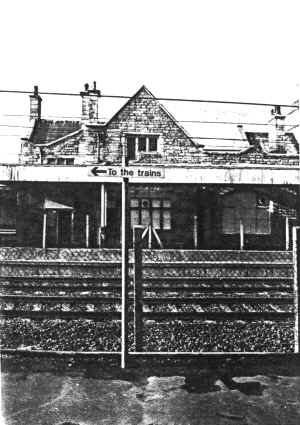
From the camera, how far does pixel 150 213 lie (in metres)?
16.7

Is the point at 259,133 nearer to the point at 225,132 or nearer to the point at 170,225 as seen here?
the point at 225,132

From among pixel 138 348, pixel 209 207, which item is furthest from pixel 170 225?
pixel 138 348

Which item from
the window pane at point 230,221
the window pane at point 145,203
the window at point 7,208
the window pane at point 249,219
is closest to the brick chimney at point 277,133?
the window pane at point 249,219

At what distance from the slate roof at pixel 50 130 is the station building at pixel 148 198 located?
6.2 inches

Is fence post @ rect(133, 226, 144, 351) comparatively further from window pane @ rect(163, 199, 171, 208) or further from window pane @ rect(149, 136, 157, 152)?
window pane @ rect(149, 136, 157, 152)

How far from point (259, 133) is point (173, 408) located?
74.6 ft

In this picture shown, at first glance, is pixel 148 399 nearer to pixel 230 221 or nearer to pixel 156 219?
pixel 156 219

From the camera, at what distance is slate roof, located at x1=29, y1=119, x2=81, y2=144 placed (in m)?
22.5

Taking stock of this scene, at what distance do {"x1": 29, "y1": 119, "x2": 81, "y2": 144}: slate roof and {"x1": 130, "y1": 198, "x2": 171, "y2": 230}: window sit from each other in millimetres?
9161

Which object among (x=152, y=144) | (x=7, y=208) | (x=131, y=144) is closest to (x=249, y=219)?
(x=152, y=144)

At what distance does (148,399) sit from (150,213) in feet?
44.7

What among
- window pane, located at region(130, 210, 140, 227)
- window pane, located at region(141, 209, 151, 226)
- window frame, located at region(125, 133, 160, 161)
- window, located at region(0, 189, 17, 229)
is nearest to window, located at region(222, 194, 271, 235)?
window pane, located at region(141, 209, 151, 226)

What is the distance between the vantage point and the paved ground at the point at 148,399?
9.62ft

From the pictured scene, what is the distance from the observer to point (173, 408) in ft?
10.0
